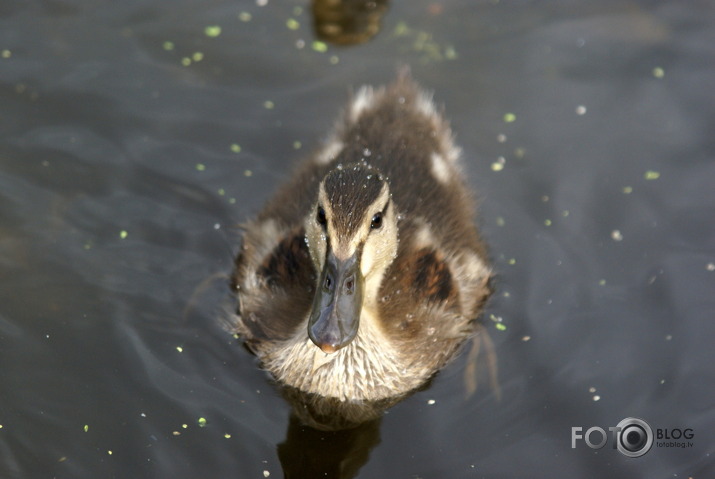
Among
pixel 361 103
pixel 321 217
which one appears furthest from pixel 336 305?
pixel 361 103

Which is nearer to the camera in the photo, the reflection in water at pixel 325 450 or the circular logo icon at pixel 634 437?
the reflection in water at pixel 325 450

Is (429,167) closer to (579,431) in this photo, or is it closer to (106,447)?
(579,431)

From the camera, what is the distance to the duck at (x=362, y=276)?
4.33 meters

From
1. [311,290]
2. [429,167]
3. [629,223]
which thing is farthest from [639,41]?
[311,290]

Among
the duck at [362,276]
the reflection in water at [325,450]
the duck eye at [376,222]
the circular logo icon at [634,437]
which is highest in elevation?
the duck eye at [376,222]

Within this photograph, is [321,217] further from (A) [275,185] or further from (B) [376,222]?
(A) [275,185]

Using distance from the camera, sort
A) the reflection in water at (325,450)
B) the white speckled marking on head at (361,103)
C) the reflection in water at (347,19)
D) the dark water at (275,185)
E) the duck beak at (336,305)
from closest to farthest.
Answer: the duck beak at (336,305) < the reflection in water at (325,450) < the dark water at (275,185) < the white speckled marking on head at (361,103) < the reflection in water at (347,19)

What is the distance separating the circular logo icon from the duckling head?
1456 mm

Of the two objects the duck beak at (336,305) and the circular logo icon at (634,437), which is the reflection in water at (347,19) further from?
the circular logo icon at (634,437)

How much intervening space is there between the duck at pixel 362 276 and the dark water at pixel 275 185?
0.16 metres

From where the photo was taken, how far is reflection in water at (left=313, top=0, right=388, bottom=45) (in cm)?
655

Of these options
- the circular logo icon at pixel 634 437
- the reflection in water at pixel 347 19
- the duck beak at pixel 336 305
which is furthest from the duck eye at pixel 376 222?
the reflection in water at pixel 347 19

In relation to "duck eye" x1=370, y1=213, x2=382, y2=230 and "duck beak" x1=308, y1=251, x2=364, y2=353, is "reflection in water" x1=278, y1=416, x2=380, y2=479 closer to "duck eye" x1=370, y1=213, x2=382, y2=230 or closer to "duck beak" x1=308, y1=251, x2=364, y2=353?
"duck beak" x1=308, y1=251, x2=364, y2=353

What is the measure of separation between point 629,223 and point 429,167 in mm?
1312
